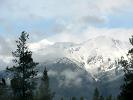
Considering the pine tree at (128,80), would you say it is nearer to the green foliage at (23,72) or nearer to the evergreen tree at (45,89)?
the green foliage at (23,72)

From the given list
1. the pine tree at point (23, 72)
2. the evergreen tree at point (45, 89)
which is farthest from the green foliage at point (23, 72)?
the evergreen tree at point (45, 89)

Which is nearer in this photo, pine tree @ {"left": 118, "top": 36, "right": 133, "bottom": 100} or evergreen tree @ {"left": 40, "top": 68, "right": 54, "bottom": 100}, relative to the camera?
pine tree @ {"left": 118, "top": 36, "right": 133, "bottom": 100}

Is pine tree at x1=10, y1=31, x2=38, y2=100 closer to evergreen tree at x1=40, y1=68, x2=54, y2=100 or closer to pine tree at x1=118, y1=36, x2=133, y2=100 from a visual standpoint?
pine tree at x1=118, y1=36, x2=133, y2=100

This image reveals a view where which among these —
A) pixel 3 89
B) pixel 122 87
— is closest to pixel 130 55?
pixel 122 87

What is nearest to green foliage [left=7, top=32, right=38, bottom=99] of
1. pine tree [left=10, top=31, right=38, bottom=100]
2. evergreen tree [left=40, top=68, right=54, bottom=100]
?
pine tree [left=10, top=31, right=38, bottom=100]

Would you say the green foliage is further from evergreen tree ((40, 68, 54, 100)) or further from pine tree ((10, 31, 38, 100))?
evergreen tree ((40, 68, 54, 100))

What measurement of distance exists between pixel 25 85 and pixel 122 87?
589 inches

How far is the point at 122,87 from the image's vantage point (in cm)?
6281

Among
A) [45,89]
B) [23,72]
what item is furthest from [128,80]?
[45,89]

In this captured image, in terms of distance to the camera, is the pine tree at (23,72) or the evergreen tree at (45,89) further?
the evergreen tree at (45,89)

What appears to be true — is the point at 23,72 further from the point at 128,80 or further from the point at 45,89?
the point at 45,89

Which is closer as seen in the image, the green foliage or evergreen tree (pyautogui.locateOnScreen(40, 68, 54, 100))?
the green foliage

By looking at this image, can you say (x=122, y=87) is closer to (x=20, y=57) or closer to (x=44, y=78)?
(x=20, y=57)

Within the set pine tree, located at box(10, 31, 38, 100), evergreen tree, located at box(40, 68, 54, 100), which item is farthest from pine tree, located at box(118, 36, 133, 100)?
evergreen tree, located at box(40, 68, 54, 100)
